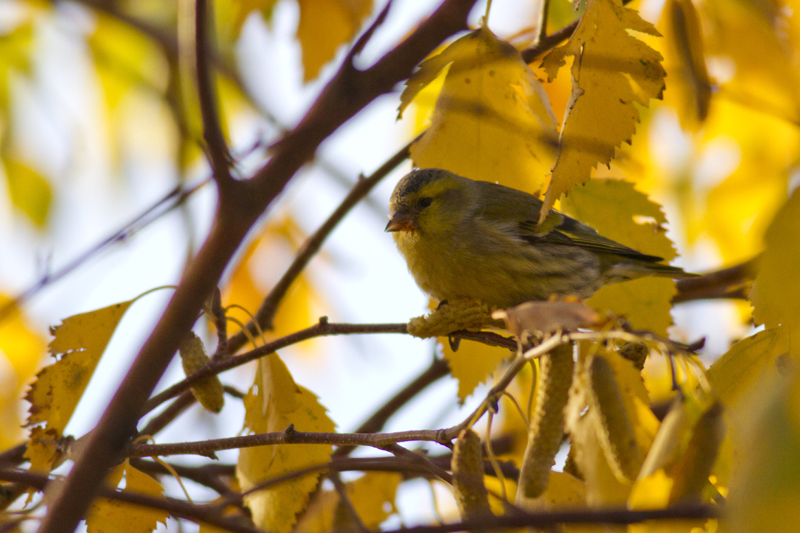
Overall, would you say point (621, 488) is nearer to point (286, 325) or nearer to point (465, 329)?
point (465, 329)

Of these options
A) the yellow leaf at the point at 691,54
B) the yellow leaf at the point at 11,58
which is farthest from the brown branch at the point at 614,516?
the yellow leaf at the point at 11,58

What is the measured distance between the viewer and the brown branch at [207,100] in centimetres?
121

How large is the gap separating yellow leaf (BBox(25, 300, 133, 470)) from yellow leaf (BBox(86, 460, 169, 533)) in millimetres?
182

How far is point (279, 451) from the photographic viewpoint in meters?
1.75

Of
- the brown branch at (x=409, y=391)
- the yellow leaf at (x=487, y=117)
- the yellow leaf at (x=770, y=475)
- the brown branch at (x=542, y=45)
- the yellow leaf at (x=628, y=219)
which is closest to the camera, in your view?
the yellow leaf at (x=770, y=475)

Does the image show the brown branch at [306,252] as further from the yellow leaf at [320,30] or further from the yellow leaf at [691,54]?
the yellow leaf at [691,54]

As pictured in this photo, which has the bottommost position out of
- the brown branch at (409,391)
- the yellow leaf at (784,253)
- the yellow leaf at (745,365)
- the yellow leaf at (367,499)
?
the yellow leaf at (745,365)

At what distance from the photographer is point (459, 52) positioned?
172 cm

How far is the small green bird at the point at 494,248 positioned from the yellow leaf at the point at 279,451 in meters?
0.82

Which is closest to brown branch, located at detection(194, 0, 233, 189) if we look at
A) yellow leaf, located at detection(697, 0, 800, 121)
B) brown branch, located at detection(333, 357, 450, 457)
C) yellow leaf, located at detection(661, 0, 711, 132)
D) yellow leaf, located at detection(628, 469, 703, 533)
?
yellow leaf, located at detection(628, 469, 703, 533)

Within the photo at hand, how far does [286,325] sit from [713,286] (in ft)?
6.19

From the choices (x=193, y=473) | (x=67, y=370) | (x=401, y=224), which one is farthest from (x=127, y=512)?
(x=401, y=224)

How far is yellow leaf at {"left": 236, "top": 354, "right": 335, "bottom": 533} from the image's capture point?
171cm

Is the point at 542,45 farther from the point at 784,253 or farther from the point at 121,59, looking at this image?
the point at 121,59
